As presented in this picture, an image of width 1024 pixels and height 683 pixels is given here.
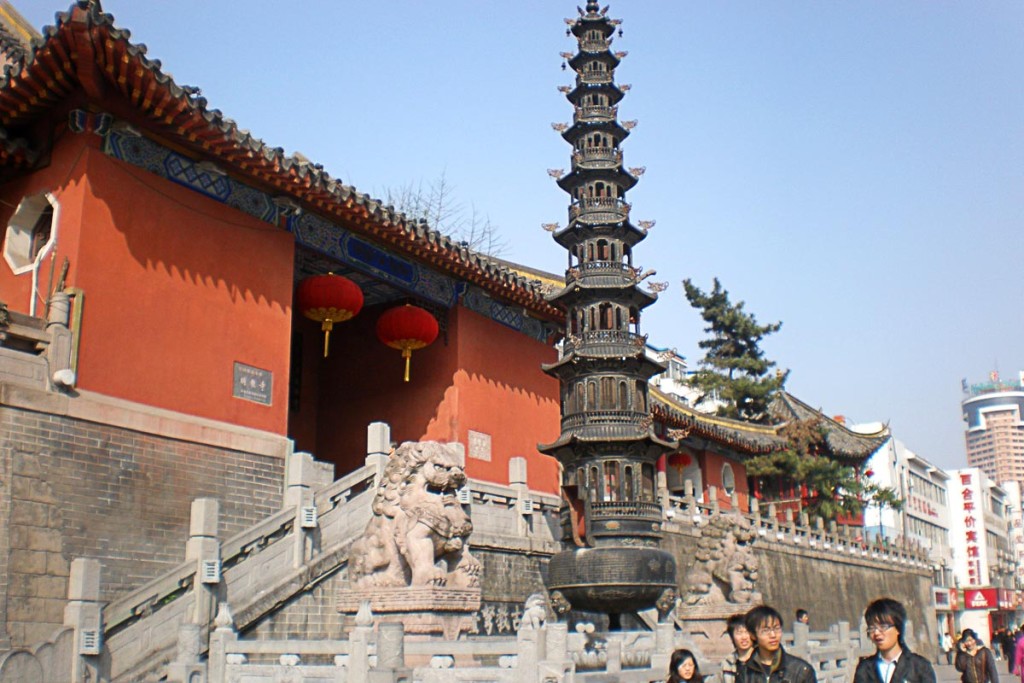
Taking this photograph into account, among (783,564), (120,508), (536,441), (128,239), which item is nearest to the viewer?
(120,508)

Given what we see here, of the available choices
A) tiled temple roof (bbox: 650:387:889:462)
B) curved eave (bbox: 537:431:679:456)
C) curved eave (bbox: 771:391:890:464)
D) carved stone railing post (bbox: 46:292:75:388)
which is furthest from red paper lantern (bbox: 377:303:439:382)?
curved eave (bbox: 771:391:890:464)

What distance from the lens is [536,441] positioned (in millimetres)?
15930

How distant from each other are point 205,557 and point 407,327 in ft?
18.6

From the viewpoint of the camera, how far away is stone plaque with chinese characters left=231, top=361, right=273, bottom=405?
36.9 feet

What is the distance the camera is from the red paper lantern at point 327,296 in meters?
12.7

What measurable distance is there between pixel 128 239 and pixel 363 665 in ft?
17.7

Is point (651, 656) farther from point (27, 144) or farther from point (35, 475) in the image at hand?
point (27, 144)

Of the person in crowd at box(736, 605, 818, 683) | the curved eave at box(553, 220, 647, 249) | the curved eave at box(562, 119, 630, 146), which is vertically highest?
the curved eave at box(562, 119, 630, 146)

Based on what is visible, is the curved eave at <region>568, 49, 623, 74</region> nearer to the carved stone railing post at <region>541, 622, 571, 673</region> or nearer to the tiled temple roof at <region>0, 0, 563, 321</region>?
the tiled temple roof at <region>0, 0, 563, 321</region>

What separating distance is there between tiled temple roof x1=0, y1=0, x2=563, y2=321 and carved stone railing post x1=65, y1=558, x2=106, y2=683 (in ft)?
14.1

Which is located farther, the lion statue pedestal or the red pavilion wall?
the red pavilion wall

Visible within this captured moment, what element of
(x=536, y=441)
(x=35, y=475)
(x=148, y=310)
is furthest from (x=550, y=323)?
(x=35, y=475)

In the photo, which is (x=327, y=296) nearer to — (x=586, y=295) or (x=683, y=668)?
(x=586, y=295)

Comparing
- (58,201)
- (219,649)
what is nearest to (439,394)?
(58,201)
